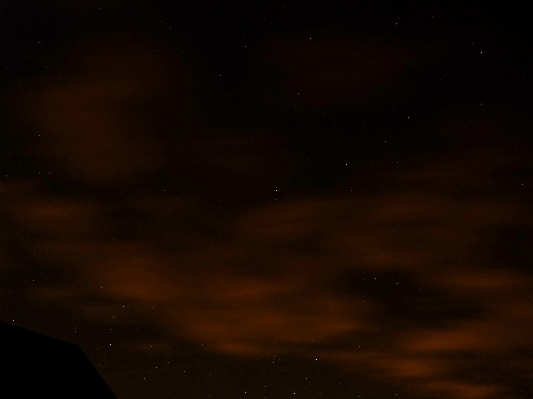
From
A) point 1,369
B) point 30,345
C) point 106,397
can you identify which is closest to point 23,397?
point 1,369

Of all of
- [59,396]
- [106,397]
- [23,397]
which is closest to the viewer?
[23,397]

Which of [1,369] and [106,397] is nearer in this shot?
[1,369]

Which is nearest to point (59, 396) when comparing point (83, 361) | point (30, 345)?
point (30, 345)

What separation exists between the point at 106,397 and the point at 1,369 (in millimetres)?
2370

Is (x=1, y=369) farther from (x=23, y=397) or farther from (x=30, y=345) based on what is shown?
(x=30, y=345)

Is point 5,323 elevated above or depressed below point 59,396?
above

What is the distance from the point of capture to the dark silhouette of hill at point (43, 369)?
889cm

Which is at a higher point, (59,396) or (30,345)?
(30,345)

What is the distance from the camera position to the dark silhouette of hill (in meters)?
8.89

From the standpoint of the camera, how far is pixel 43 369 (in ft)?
31.8

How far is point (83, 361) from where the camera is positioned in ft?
36.6

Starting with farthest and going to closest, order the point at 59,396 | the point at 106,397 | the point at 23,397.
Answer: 1. the point at 106,397
2. the point at 59,396
3. the point at 23,397

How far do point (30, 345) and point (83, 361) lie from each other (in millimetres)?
1487

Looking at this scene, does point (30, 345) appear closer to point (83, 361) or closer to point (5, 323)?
point (5, 323)
